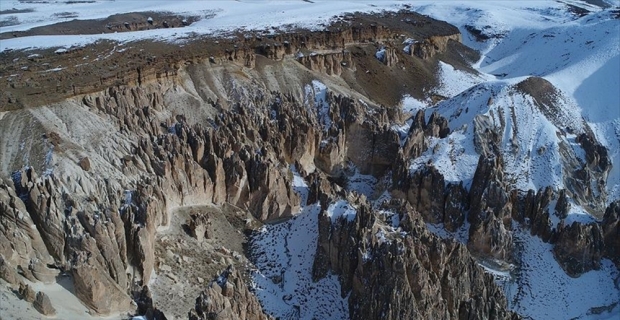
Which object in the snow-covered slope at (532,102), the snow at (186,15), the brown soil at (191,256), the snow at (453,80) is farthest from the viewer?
the snow at (453,80)

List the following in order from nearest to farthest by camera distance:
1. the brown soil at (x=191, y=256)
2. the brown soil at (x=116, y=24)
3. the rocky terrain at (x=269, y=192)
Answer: the rocky terrain at (x=269, y=192) < the brown soil at (x=191, y=256) < the brown soil at (x=116, y=24)

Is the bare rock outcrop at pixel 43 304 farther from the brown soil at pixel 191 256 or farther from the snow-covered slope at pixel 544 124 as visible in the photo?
the snow-covered slope at pixel 544 124

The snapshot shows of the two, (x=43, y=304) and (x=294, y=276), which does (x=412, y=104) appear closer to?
(x=294, y=276)

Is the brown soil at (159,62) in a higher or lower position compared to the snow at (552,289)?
higher

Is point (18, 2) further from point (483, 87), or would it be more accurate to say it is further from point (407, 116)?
point (483, 87)

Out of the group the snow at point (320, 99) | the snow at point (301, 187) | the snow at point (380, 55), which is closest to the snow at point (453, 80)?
the snow at point (380, 55)

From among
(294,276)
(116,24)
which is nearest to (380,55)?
(116,24)
